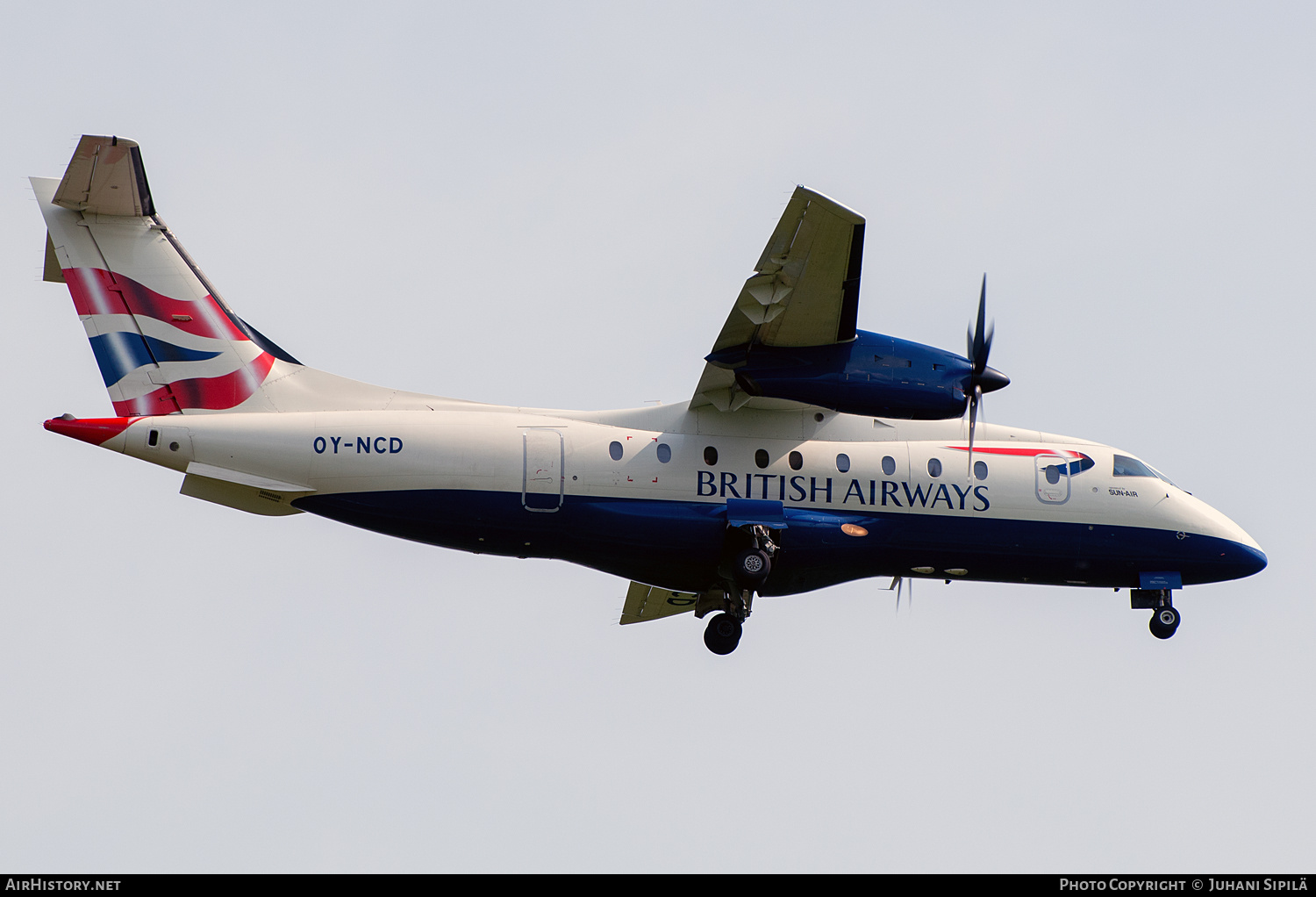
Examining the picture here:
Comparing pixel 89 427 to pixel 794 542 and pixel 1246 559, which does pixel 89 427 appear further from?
pixel 1246 559

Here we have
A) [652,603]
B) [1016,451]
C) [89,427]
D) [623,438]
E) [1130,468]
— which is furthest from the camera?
[652,603]

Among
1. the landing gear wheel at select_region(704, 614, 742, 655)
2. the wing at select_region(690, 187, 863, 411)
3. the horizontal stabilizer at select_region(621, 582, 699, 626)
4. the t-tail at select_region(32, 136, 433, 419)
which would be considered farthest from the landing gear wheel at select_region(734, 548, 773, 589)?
the t-tail at select_region(32, 136, 433, 419)

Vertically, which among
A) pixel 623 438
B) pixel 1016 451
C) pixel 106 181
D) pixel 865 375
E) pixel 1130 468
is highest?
pixel 106 181

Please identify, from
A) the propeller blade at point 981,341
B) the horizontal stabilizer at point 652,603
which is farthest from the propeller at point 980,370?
the horizontal stabilizer at point 652,603

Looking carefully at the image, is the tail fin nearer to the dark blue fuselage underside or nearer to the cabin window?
the dark blue fuselage underside

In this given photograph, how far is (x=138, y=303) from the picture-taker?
20031 millimetres

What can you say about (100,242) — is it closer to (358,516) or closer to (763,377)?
(358,516)

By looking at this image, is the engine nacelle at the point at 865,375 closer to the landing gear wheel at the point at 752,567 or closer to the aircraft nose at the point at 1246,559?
the landing gear wheel at the point at 752,567

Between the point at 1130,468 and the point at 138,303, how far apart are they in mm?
14486

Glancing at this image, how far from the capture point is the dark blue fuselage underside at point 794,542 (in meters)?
19.7

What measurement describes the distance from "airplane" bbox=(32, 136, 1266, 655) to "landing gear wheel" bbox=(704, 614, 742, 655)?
0.09ft

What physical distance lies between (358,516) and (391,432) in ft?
3.84

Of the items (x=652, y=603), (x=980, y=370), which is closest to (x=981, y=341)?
(x=980, y=370)

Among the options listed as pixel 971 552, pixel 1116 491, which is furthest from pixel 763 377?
pixel 1116 491
